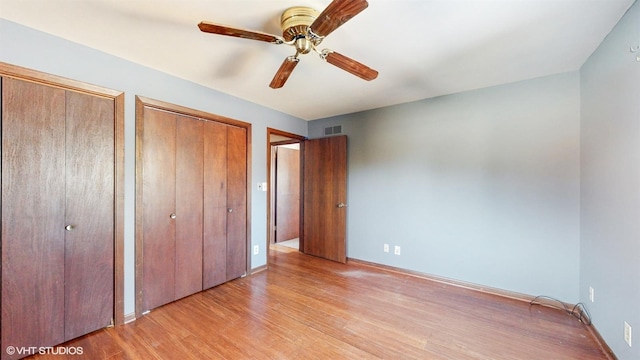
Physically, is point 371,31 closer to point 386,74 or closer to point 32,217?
point 386,74

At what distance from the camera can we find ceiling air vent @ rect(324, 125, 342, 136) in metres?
3.94

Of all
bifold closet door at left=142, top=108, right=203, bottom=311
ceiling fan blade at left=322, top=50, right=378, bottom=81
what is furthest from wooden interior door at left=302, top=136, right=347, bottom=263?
ceiling fan blade at left=322, top=50, right=378, bottom=81

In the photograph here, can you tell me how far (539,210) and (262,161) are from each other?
330 cm

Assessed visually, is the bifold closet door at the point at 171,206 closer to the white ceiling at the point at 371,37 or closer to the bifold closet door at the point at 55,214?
the bifold closet door at the point at 55,214

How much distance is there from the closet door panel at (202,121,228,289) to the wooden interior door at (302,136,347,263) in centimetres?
153

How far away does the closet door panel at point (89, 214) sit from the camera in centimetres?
189

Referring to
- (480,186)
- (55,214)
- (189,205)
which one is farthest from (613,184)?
(55,214)

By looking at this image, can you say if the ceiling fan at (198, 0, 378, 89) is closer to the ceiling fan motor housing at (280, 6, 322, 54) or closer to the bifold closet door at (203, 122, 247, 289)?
the ceiling fan motor housing at (280, 6, 322, 54)

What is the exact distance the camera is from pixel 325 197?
395 centimetres

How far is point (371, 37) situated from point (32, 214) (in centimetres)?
280

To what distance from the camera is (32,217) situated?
1.73 meters

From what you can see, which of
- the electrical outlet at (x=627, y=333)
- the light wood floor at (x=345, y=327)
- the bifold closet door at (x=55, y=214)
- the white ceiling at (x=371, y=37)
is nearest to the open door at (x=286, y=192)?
the light wood floor at (x=345, y=327)

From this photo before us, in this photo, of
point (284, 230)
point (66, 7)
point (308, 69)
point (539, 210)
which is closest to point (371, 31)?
point (308, 69)

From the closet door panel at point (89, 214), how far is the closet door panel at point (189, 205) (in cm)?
56
